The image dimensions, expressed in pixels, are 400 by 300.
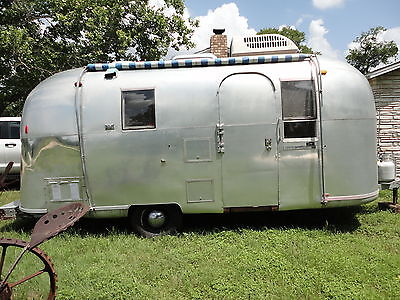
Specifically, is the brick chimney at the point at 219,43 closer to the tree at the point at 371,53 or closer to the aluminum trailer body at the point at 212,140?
the aluminum trailer body at the point at 212,140

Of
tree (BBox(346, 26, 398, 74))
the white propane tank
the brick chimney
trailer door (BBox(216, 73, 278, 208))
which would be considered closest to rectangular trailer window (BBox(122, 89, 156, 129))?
trailer door (BBox(216, 73, 278, 208))

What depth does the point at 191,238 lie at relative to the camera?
5574 mm

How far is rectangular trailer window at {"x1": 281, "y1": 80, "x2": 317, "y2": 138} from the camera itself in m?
5.38

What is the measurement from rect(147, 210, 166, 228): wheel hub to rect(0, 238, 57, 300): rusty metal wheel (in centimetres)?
174

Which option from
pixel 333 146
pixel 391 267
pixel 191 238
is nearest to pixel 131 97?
pixel 191 238

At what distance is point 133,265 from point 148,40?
1198 cm

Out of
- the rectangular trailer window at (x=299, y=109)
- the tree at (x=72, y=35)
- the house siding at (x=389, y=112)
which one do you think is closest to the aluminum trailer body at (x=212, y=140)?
the rectangular trailer window at (x=299, y=109)

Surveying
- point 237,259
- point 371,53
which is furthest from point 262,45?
point 371,53

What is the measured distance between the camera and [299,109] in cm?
540

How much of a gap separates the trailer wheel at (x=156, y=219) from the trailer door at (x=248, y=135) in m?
1.06

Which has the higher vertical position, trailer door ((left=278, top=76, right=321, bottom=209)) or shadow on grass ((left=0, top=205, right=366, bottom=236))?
trailer door ((left=278, top=76, right=321, bottom=209))

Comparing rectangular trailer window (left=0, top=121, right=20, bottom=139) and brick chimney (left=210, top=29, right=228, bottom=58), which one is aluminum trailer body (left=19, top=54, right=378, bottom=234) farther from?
rectangular trailer window (left=0, top=121, right=20, bottom=139)

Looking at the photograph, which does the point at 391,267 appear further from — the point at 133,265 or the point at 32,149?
the point at 32,149

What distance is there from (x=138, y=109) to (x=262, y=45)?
270 cm
